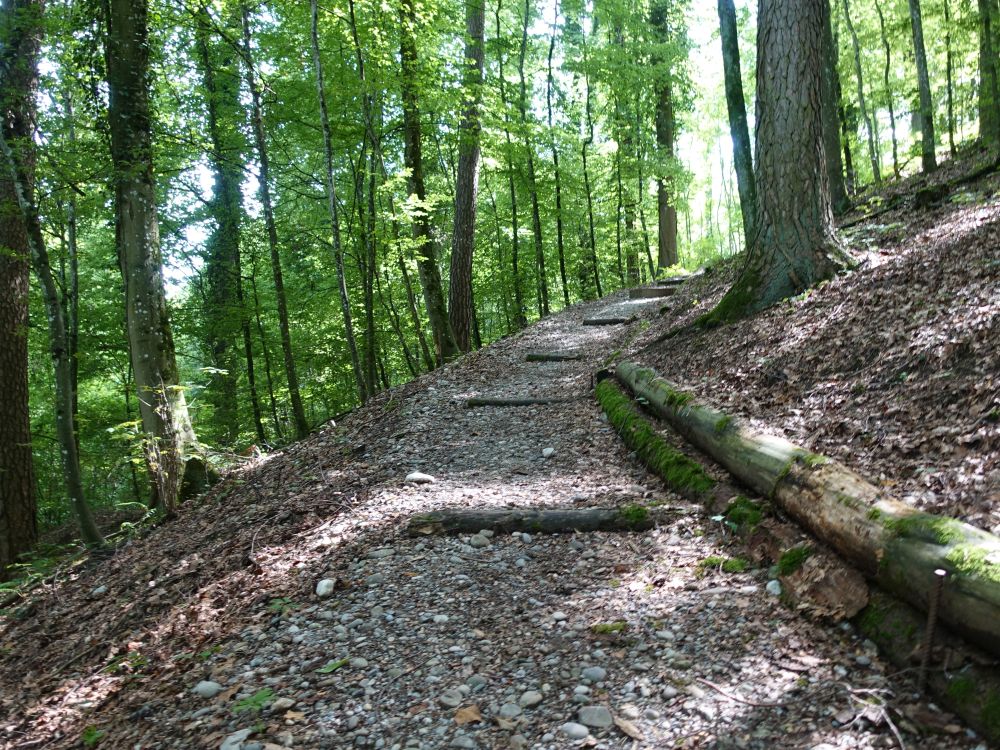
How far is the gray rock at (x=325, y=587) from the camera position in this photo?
338 cm

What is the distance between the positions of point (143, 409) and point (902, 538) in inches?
282

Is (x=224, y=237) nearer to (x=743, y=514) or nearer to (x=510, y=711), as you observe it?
(x=743, y=514)

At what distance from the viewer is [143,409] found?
682 cm

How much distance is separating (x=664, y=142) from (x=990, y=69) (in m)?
9.24

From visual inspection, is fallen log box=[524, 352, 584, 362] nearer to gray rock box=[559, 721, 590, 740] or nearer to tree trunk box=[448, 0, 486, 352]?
tree trunk box=[448, 0, 486, 352]

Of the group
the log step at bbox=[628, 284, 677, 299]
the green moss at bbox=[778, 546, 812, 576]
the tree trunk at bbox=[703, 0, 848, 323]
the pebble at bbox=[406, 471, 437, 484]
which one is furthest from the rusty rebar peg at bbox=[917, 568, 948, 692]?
the log step at bbox=[628, 284, 677, 299]

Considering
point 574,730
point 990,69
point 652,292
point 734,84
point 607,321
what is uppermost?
point 990,69

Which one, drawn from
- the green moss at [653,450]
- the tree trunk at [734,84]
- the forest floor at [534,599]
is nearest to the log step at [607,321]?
the tree trunk at [734,84]

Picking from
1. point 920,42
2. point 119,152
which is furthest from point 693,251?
point 119,152

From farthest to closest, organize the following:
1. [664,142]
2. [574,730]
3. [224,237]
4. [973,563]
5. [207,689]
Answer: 1. [664,142]
2. [224,237]
3. [207,689]
4. [574,730]
5. [973,563]

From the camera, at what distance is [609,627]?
9.43 feet

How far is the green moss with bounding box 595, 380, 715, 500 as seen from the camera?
13.9 feet

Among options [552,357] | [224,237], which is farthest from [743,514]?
[224,237]

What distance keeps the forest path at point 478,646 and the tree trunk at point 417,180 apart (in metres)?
6.00
